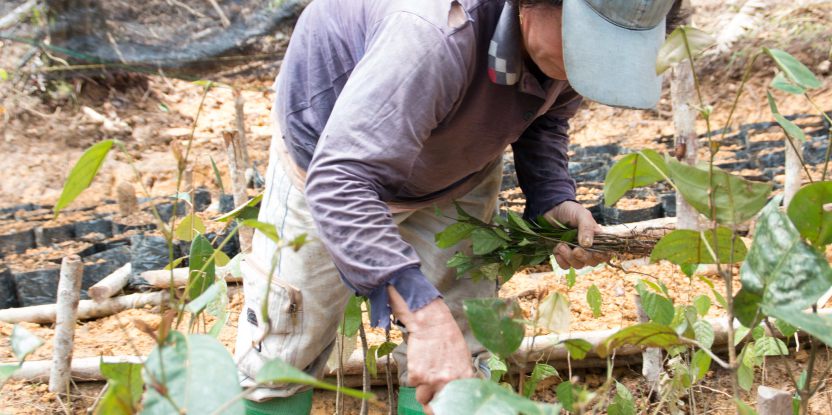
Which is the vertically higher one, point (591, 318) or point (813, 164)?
point (591, 318)

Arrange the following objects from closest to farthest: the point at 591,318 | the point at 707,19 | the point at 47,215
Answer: the point at 591,318 → the point at 47,215 → the point at 707,19

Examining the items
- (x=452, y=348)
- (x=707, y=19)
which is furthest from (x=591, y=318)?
(x=707, y=19)

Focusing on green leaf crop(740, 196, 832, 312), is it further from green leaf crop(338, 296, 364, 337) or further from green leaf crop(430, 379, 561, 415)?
green leaf crop(338, 296, 364, 337)

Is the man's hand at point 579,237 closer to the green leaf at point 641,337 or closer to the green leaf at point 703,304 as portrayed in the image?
the green leaf at point 703,304

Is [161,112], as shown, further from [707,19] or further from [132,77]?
[707,19]

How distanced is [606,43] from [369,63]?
40 centimetres

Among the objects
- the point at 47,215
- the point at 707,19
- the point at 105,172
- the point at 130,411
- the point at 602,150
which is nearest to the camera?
the point at 130,411

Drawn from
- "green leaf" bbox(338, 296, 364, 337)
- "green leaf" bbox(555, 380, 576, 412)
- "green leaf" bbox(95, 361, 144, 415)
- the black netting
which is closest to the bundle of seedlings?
"green leaf" bbox(338, 296, 364, 337)

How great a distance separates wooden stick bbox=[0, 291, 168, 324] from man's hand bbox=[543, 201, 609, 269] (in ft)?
5.21

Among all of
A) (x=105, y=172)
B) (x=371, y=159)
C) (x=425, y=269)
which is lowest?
(x=105, y=172)

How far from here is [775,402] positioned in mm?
1087

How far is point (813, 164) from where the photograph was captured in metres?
4.87

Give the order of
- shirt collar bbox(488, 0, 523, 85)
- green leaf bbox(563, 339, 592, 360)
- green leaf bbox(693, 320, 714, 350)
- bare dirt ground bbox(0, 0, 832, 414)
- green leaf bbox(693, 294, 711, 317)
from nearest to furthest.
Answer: green leaf bbox(563, 339, 592, 360)
shirt collar bbox(488, 0, 523, 85)
green leaf bbox(693, 320, 714, 350)
green leaf bbox(693, 294, 711, 317)
bare dirt ground bbox(0, 0, 832, 414)

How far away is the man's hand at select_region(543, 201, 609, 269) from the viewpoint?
72.1 inches
